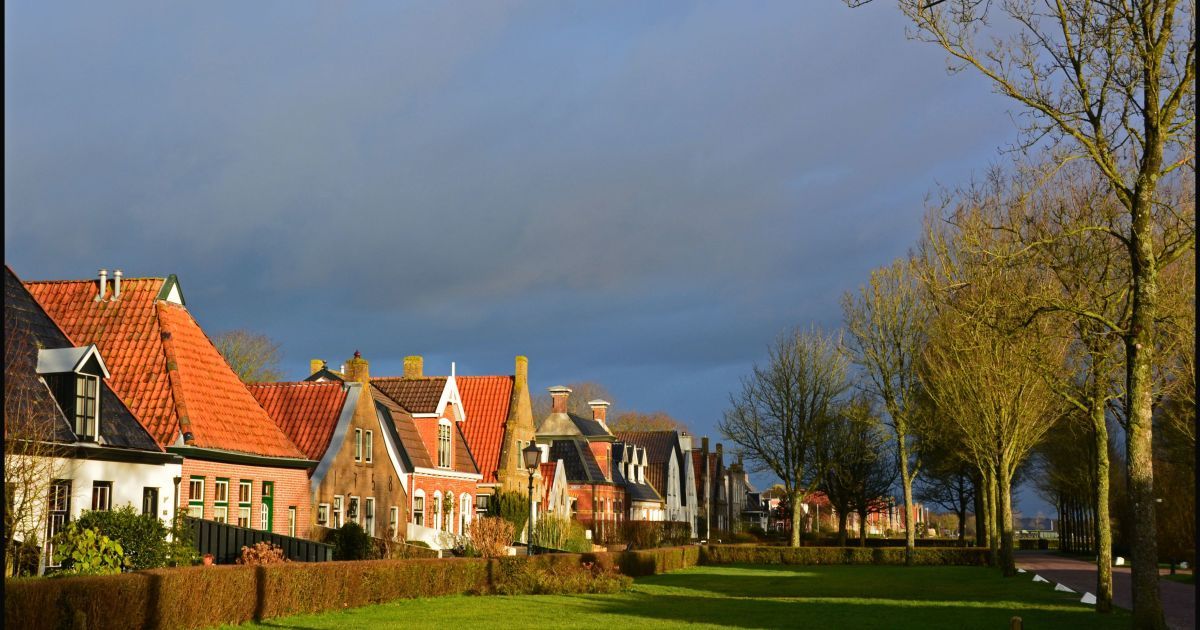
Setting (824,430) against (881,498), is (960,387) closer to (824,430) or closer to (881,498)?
(824,430)

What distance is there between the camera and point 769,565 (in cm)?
5647

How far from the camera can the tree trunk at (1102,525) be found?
24547 mm

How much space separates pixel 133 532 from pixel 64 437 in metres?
2.84

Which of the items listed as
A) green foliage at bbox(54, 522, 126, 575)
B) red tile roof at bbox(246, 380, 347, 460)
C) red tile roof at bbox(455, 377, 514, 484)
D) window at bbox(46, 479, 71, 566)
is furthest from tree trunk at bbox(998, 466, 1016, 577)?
window at bbox(46, 479, 71, 566)

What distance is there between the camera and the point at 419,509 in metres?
43.3

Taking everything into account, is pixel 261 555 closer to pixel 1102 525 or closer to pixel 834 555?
pixel 1102 525

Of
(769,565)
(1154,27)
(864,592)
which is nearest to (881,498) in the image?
(769,565)

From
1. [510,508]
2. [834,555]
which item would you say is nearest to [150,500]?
[510,508]

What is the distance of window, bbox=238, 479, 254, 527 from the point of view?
31.2m

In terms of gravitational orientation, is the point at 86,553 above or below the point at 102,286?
below

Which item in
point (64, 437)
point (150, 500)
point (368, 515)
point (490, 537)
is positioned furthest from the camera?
point (368, 515)

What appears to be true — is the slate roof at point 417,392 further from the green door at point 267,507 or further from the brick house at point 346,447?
the green door at point 267,507

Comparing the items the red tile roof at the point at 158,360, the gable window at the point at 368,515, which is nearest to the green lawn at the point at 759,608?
the red tile roof at the point at 158,360

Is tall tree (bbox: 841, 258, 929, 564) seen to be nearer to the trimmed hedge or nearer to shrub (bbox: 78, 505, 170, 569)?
the trimmed hedge
